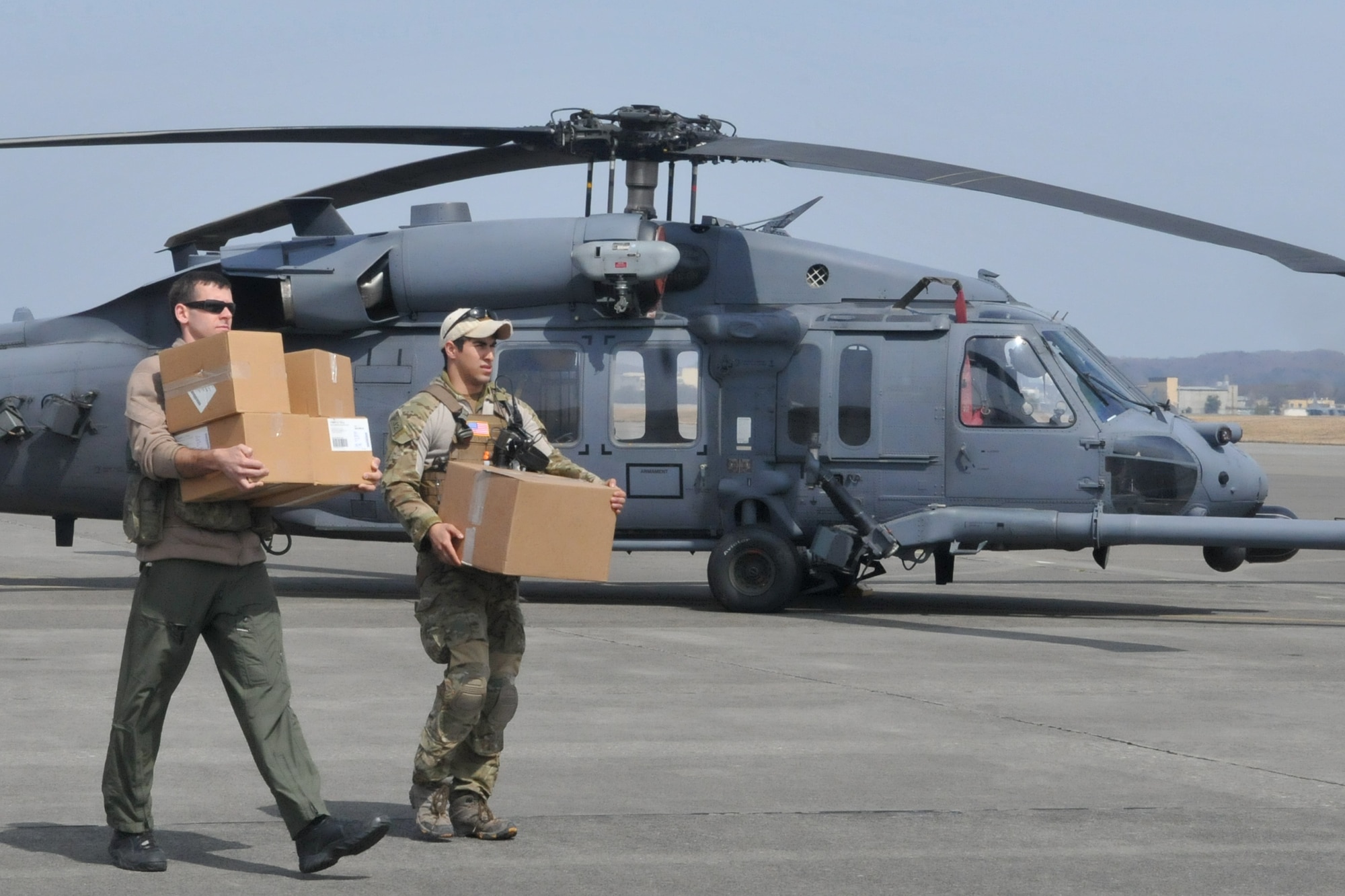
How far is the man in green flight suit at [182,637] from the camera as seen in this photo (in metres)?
5.09

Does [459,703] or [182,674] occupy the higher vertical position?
[182,674]

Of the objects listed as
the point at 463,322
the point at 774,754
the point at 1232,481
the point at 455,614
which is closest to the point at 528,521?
the point at 455,614

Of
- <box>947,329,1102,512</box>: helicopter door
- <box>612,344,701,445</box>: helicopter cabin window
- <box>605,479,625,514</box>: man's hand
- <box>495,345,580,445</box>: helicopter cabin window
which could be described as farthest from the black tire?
<box>605,479,625,514</box>: man's hand

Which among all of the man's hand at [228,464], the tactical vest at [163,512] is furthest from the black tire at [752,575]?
the man's hand at [228,464]

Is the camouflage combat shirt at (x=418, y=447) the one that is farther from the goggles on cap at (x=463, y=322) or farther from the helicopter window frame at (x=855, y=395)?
the helicopter window frame at (x=855, y=395)

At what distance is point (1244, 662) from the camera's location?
9883mm

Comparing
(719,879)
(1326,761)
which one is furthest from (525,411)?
(1326,761)

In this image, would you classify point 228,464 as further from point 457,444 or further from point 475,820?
point 475,820

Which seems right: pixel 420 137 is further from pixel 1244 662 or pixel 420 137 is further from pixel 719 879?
pixel 719 879

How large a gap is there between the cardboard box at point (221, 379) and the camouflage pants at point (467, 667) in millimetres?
833

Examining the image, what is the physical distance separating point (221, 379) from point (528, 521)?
3.67 ft

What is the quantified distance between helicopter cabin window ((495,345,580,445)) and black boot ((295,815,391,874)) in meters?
8.09

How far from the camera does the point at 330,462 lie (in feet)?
17.6

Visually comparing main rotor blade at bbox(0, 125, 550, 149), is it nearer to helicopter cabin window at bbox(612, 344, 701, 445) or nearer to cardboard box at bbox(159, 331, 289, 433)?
helicopter cabin window at bbox(612, 344, 701, 445)
